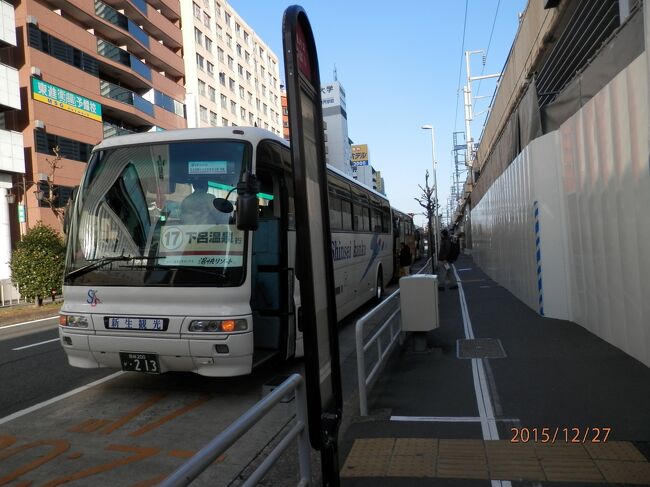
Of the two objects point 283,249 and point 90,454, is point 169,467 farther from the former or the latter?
point 283,249

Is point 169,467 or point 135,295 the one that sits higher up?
point 135,295

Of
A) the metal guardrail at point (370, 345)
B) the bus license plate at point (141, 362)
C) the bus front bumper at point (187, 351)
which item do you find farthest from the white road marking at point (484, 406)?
the bus license plate at point (141, 362)

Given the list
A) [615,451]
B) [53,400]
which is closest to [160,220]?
[53,400]

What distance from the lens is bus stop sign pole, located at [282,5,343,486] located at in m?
2.46

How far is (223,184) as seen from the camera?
5652 millimetres

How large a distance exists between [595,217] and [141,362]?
6.23 meters

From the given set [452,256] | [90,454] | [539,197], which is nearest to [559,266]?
[539,197]

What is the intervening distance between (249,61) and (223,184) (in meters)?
66.6

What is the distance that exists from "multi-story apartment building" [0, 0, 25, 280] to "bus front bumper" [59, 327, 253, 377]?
2173cm

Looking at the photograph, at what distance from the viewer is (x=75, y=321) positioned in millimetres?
5691

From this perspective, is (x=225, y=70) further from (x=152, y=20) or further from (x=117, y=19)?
(x=117, y=19)

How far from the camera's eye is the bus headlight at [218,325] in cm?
525

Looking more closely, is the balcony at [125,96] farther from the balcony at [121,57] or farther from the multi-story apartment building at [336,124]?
the multi-story apartment building at [336,124]

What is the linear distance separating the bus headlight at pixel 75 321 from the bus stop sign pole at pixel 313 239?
3.71 metres
